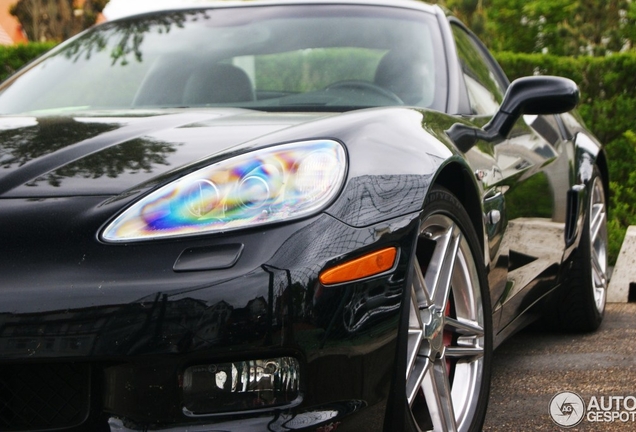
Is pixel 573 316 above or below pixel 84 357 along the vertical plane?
below

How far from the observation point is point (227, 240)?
1957 millimetres

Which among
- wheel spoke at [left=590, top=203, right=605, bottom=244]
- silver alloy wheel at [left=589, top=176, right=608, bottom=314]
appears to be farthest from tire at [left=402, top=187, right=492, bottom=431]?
wheel spoke at [left=590, top=203, right=605, bottom=244]

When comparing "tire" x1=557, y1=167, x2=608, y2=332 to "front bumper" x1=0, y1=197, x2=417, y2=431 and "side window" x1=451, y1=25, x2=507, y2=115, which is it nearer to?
"side window" x1=451, y1=25, x2=507, y2=115

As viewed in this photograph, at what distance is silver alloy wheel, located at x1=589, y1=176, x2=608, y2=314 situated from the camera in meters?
4.58

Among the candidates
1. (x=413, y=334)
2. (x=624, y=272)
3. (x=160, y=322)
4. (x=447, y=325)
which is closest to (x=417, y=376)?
(x=413, y=334)

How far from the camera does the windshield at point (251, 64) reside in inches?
131

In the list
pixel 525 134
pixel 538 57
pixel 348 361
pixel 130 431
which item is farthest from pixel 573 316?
pixel 538 57

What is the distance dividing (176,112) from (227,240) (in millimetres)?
1029

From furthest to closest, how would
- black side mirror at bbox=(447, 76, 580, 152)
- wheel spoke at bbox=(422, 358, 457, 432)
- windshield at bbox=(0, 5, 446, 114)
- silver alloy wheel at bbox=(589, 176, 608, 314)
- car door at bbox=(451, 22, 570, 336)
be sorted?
silver alloy wheel at bbox=(589, 176, 608, 314), windshield at bbox=(0, 5, 446, 114), black side mirror at bbox=(447, 76, 580, 152), car door at bbox=(451, 22, 570, 336), wheel spoke at bbox=(422, 358, 457, 432)

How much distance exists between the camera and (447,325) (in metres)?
2.62

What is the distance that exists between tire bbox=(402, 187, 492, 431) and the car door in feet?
0.82

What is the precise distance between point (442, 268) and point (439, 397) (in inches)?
12.6

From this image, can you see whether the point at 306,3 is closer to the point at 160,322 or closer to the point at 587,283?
the point at 587,283

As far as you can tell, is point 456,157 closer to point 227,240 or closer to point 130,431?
point 227,240
